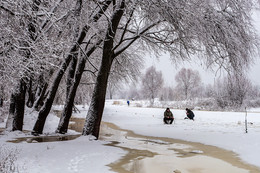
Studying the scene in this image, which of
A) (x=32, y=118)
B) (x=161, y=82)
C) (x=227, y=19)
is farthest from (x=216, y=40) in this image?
(x=161, y=82)

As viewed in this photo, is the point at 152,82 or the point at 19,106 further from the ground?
the point at 152,82

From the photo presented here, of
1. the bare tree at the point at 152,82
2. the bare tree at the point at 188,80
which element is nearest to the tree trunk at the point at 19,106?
the bare tree at the point at 152,82

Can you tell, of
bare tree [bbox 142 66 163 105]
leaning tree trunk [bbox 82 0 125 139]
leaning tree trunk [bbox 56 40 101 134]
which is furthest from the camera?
bare tree [bbox 142 66 163 105]

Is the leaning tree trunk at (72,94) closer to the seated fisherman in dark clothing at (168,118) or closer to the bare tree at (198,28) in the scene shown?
the bare tree at (198,28)

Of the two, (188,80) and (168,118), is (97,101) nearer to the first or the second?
(168,118)

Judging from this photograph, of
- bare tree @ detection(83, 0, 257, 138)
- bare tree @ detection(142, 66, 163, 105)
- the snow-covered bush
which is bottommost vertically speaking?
the snow-covered bush

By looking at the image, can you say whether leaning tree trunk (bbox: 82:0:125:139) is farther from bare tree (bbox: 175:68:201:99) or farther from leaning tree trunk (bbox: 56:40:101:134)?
bare tree (bbox: 175:68:201:99)

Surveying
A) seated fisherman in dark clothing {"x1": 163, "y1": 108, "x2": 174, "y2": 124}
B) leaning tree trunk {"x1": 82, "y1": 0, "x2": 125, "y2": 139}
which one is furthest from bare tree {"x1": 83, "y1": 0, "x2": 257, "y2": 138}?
seated fisherman in dark clothing {"x1": 163, "y1": 108, "x2": 174, "y2": 124}

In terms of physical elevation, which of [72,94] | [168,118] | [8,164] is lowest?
[8,164]

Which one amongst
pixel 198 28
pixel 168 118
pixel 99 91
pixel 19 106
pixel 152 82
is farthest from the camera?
pixel 152 82

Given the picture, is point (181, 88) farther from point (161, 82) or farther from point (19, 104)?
point (19, 104)

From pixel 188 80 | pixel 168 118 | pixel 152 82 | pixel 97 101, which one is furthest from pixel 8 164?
pixel 188 80

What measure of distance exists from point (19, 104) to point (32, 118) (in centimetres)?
553

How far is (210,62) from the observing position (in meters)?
8.34
